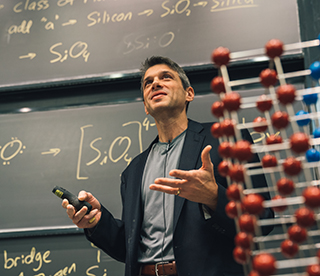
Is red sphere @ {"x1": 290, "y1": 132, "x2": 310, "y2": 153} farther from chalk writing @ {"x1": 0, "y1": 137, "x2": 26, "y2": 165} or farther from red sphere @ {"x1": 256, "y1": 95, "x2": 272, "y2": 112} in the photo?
chalk writing @ {"x1": 0, "y1": 137, "x2": 26, "y2": 165}

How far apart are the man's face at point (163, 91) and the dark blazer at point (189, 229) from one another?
127mm

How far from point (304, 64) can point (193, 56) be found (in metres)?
0.56

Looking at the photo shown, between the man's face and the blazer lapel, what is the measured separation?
14 centimetres

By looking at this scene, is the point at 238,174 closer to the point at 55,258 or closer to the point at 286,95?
the point at 286,95

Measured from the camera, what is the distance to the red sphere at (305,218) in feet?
1.58

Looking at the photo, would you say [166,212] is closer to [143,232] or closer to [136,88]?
[143,232]

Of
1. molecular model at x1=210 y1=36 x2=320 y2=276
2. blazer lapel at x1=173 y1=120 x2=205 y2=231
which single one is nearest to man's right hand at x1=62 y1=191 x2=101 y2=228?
blazer lapel at x1=173 y1=120 x2=205 y2=231

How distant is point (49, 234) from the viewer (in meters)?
1.78

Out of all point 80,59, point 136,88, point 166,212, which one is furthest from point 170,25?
point 166,212

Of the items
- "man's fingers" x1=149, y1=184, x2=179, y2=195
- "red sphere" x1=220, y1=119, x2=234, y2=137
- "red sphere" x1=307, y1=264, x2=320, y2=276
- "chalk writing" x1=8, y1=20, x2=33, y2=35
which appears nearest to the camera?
"red sphere" x1=307, y1=264, x2=320, y2=276

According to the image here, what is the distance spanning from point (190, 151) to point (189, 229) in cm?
31

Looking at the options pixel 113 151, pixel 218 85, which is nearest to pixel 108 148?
pixel 113 151

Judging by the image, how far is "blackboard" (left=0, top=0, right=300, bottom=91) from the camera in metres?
1.92

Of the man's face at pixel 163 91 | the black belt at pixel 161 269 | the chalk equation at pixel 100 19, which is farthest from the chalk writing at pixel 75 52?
the black belt at pixel 161 269
